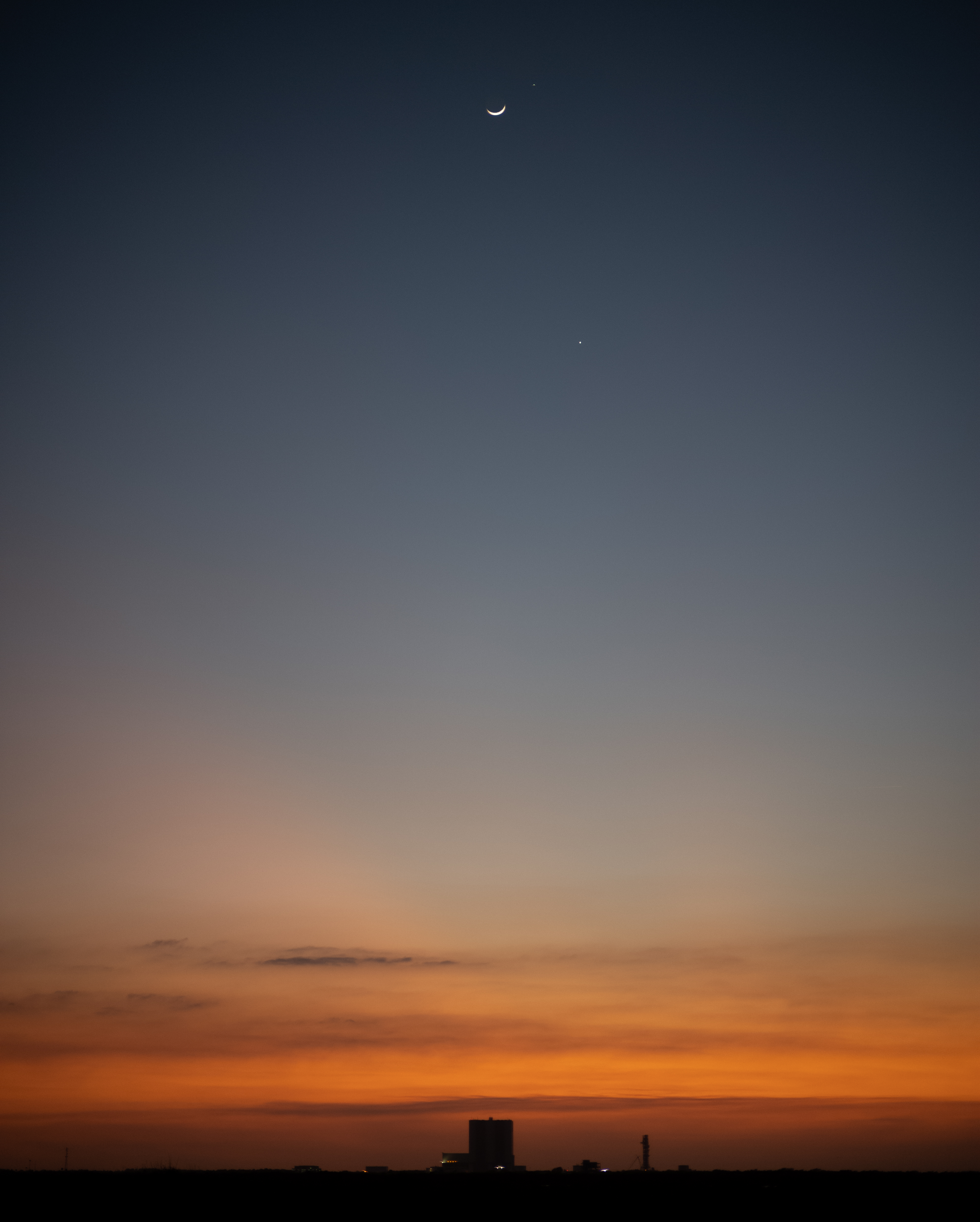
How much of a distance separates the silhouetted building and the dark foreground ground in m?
125

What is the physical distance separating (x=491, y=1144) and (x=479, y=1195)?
472 feet

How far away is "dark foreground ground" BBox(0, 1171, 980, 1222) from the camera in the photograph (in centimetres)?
3959

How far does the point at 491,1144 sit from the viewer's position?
176875 mm

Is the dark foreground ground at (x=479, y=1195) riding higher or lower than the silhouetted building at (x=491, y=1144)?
higher

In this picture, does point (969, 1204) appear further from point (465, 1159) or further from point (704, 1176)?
point (465, 1159)

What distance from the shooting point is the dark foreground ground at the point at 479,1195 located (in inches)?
1559

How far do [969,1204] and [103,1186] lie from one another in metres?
36.5

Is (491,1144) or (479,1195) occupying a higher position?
(479,1195)

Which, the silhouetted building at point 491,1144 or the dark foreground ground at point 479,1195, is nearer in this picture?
the dark foreground ground at point 479,1195

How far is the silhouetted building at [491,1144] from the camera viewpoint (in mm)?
174250

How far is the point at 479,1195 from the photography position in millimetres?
46875

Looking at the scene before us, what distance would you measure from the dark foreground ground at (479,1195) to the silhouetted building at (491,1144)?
125475mm

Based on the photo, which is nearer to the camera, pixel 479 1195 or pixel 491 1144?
pixel 479 1195

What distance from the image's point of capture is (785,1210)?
40625 mm
